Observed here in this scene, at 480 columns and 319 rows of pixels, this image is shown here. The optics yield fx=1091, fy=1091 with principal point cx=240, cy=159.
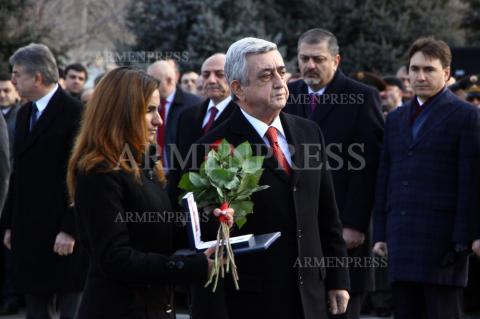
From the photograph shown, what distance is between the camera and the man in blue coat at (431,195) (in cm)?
731

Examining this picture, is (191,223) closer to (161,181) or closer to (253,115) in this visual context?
(161,181)

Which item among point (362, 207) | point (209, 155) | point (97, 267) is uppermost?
point (209, 155)

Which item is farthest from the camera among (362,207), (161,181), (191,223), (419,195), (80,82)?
(80,82)

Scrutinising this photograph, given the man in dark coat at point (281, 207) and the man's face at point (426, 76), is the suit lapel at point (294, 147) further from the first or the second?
the man's face at point (426, 76)

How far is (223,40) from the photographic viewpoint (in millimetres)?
18812

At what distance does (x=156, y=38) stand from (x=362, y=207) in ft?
39.5

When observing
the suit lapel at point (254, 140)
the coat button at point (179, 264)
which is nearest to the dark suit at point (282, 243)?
the suit lapel at point (254, 140)

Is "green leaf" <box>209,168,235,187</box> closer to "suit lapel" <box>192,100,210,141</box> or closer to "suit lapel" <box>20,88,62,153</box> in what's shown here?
"suit lapel" <box>20,88,62,153</box>

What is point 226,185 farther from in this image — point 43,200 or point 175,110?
point 175,110

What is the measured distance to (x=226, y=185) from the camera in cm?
504

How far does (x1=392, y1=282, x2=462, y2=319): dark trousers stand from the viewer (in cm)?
733

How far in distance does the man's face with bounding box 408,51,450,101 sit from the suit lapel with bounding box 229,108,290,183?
7.71ft

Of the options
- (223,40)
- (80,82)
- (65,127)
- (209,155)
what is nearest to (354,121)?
(65,127)

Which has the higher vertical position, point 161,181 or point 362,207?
point 161,181
